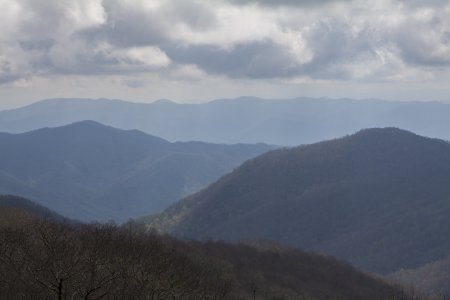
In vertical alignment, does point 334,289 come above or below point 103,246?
below

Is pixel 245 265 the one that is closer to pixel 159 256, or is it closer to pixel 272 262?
pixel 272 262

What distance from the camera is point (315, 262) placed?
197 meters

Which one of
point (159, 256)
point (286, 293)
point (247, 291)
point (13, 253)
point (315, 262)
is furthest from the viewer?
point (315, 262)

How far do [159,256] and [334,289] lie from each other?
9693 centimetres

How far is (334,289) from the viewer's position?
568 ft

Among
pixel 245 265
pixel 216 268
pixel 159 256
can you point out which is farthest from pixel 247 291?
pixel 159 256

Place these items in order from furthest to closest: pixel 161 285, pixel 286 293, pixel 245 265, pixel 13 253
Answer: pixel 245 265
pixel 286 293
pixel 13 253
pixel 161 285

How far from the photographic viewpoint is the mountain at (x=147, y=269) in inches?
1796

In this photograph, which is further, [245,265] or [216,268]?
[245,265]

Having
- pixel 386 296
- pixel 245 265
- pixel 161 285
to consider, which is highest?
pixel 161 285

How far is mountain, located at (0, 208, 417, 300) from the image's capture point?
4562 cm

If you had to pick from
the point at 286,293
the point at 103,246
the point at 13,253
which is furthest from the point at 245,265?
the point at 13,253

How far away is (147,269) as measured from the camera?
63312mm

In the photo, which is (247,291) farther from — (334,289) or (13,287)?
(13,287)
